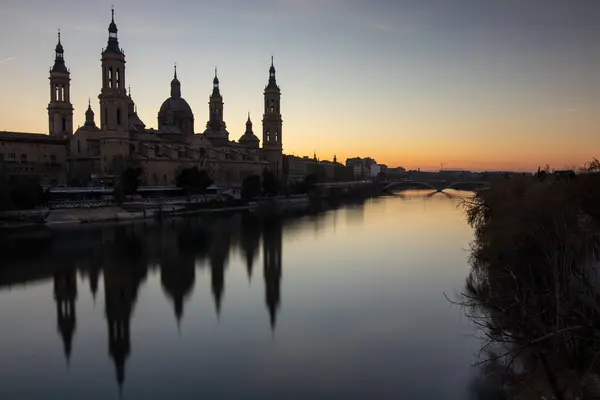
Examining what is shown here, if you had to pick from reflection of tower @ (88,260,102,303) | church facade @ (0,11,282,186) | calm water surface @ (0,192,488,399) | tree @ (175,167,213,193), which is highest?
church facade @ (0,11,282,186)

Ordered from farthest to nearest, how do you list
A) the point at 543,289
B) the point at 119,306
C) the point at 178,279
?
1. the point at 178,279
2. the point at 119,306
3. the point at 543,289

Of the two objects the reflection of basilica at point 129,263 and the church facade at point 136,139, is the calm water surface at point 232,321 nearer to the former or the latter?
the reflection of basilica at point 129,263

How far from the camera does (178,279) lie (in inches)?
223

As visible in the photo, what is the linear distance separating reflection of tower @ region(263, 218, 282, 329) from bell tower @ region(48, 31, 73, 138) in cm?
924

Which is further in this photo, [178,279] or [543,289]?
[178,279]

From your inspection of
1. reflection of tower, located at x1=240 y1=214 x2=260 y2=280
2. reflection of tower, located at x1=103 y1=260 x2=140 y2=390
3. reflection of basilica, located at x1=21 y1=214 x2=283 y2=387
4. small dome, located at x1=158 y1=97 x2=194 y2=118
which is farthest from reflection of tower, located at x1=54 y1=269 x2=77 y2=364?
small dome, located at x1=158 y1=97 x2=194 y2=118

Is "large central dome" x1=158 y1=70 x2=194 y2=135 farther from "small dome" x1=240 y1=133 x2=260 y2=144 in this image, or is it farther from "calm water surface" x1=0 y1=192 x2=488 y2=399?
"calm water surface" x1=0 y1=192 x2=488 y2=399

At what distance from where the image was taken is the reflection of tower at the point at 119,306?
135 inches

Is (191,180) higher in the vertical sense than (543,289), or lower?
higher

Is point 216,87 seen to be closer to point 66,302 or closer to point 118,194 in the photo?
point 118,194

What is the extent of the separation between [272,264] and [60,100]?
1285 centimetres

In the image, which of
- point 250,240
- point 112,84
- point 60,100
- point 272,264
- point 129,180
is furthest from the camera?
point 60,100

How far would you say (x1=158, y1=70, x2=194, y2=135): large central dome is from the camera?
19453 millimetres

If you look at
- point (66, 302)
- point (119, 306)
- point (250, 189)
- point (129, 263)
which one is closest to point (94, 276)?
point (129, 263)
